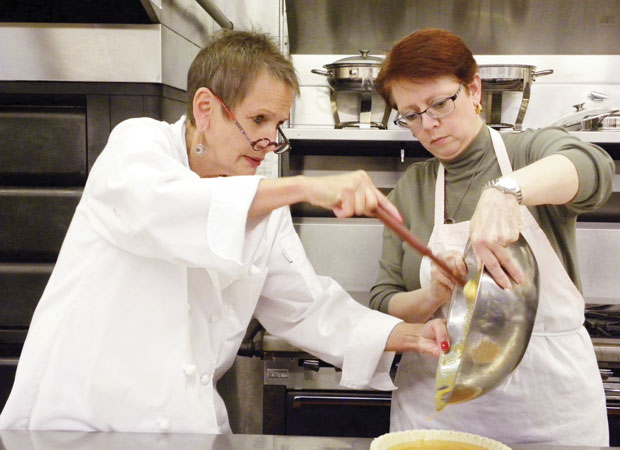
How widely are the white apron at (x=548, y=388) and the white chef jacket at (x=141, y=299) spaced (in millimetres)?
594

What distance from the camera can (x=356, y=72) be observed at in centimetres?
235

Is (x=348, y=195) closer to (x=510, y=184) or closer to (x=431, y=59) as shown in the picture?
(x=510, y=184)

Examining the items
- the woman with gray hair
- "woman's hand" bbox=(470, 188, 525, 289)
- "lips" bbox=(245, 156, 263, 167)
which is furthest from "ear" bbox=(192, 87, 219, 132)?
"woman's hand" bbox=(470, 188, 525, 289)

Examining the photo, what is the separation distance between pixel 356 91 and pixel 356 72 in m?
0.09

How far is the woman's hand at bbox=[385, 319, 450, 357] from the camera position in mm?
1447

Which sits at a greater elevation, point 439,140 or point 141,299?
point 439,140

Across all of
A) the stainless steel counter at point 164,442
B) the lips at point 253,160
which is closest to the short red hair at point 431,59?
the lips at point 253,160

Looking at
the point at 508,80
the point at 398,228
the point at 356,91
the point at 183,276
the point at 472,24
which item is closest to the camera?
the point at 398,228

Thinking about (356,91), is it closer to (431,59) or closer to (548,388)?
(431,59)

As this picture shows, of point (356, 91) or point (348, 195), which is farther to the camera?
point (356, 91)

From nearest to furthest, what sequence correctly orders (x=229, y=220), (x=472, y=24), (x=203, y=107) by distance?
(x=229, y=220) → (x=203, y=107) → (x=472, y=24)

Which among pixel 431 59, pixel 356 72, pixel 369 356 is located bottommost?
pixel 369 356

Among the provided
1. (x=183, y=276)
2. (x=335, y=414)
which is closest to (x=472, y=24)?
(x=335, y=414)

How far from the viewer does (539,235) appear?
1.52m
